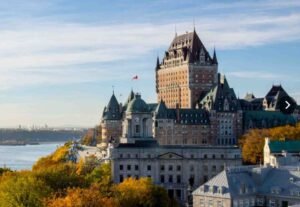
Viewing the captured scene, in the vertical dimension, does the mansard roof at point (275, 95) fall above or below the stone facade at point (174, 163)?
above

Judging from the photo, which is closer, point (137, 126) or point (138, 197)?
point (138, 197)

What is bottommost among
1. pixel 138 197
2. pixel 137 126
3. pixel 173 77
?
pixel 138 197

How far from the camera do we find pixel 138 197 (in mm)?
79688

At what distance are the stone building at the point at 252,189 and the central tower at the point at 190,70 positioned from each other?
86.3m

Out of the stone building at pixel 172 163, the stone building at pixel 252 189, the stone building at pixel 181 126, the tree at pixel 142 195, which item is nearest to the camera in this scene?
the tree at pixel 142 195

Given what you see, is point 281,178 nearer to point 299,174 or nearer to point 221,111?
point 299,174

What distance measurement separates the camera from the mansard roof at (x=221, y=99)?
155250 mm

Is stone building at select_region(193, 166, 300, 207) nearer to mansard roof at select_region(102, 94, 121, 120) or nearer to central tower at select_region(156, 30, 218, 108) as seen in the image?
mansard roof at select_region(102, 94, 121, 120)

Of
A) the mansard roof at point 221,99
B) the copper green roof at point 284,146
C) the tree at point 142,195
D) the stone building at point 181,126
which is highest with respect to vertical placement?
the mansard roof at point 221,99

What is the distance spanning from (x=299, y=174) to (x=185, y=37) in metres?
102

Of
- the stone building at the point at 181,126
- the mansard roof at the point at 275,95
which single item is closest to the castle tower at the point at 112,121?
the stone building at the point at 181,126

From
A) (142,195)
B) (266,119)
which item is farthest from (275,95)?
(142,195)

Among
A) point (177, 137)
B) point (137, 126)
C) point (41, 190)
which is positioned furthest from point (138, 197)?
point (177, 137)

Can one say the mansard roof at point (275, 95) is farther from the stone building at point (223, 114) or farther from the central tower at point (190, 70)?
the stone building at point (223, 114)
